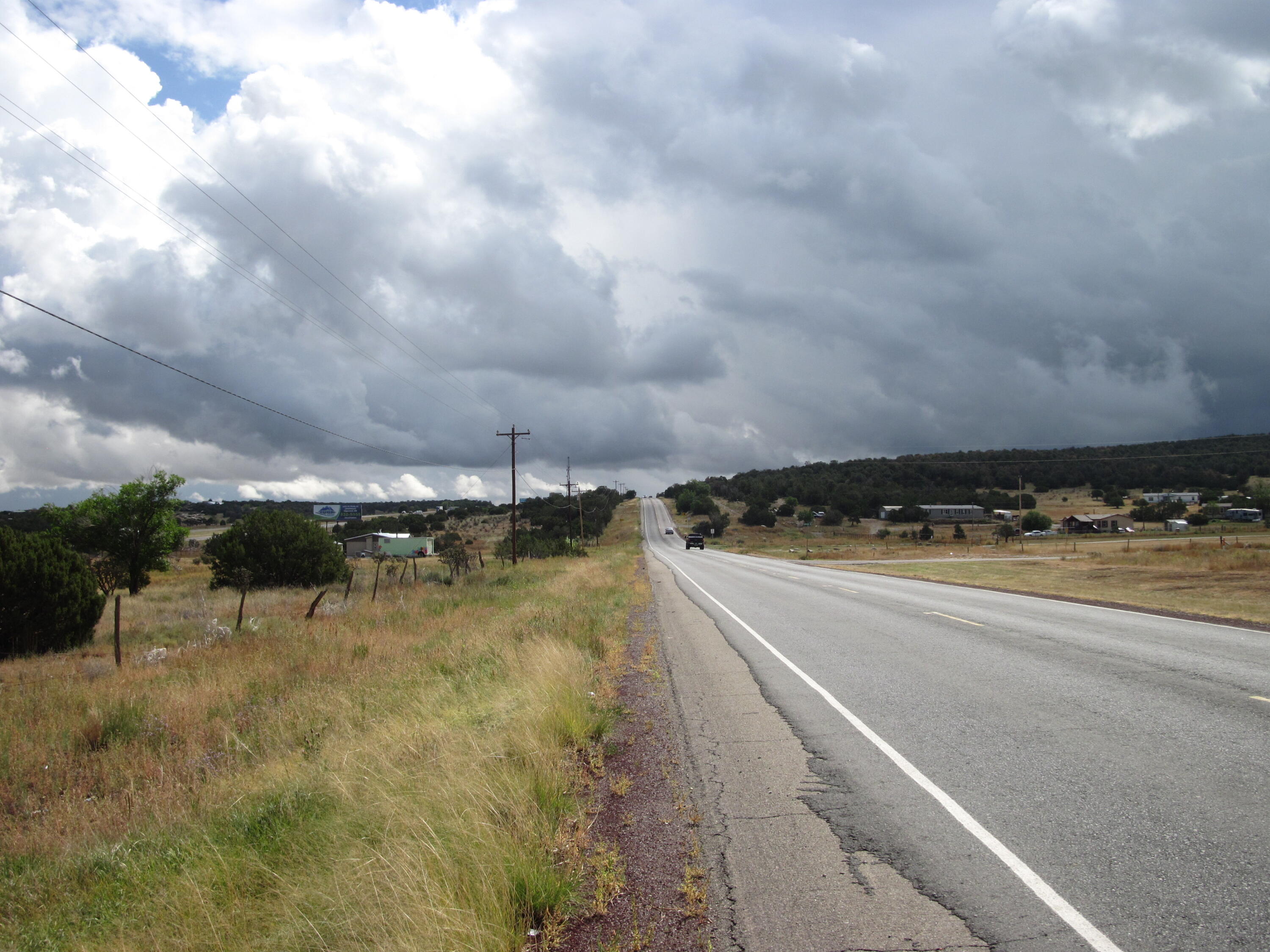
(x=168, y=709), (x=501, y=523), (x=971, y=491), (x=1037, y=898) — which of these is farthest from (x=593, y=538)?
(x=1037, y=898)

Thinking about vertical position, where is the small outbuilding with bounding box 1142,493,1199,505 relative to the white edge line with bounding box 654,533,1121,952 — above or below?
above

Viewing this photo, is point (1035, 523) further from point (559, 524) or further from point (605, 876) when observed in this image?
point (605, 876)

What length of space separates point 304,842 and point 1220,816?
600 centimetres

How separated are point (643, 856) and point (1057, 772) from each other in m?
3.35

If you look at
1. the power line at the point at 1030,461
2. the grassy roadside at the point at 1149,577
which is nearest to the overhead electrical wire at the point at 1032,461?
the power line at the point at 1030,461

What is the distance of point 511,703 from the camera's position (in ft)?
27.7

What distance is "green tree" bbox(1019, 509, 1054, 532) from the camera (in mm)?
99750

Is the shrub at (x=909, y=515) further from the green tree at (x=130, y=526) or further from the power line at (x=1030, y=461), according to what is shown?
the green tree at (x=130, y=526)

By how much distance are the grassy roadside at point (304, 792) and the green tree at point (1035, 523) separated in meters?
101

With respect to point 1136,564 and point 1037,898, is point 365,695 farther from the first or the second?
point 1136,564

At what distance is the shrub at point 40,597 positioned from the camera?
1902 centimetres

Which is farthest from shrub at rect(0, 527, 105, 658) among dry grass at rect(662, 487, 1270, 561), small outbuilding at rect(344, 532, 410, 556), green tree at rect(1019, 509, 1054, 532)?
green tree at rect(1019, 509, 1054, 532)

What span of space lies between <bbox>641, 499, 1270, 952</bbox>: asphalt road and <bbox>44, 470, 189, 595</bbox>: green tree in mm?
52783

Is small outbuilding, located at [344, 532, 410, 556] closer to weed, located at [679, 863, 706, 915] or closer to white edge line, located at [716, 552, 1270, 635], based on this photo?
white edge line, located at [716, 552, 1270, 635]
